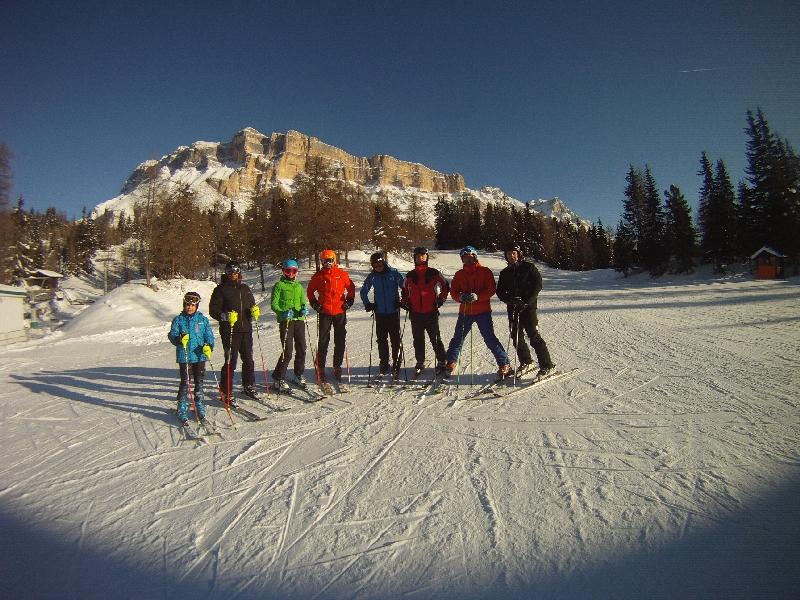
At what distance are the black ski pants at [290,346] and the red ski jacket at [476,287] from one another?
112 inches

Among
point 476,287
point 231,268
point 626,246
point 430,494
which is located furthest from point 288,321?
point 626,246

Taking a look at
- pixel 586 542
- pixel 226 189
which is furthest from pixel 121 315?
pixel 226 189

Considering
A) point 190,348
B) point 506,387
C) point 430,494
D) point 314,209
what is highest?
point 314,209

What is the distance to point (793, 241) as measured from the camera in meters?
28.8

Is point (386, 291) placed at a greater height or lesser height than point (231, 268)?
lesser

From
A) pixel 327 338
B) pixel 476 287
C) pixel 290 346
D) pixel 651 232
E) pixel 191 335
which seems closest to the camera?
pixel 191 335

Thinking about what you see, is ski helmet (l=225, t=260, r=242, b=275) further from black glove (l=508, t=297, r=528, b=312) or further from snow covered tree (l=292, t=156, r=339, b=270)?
snow covered tree (l=292, t=156, r=339, b=270)

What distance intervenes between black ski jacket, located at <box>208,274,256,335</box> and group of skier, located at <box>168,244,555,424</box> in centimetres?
1

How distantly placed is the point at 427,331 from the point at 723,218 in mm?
43365

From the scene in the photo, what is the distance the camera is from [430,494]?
3.12 meters

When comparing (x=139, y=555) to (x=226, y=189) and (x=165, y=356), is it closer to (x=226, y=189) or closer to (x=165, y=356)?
(x=165, y=356)

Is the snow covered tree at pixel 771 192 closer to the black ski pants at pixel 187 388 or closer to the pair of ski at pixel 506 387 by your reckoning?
the pair of ski at pixel 506 387

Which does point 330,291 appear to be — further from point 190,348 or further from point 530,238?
point 530,238

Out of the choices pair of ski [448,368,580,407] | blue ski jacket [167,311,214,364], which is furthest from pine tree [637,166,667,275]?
blue ski jacket [167,311,214,364]
